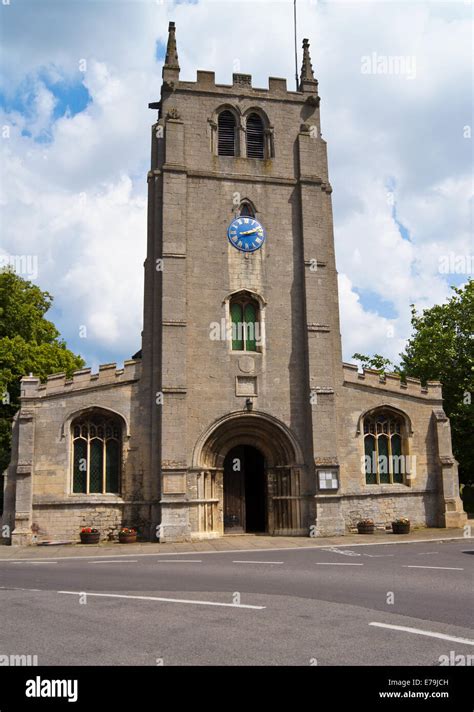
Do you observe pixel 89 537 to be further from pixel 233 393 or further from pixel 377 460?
pixel 377 460

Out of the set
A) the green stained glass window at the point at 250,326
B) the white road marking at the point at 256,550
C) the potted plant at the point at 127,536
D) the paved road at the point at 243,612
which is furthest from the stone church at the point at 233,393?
the paved road at the point at 243,612

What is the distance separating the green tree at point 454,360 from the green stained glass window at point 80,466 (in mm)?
18843

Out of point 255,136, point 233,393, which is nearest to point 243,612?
point 233,393

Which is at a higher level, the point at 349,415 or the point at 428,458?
the point at 349,415

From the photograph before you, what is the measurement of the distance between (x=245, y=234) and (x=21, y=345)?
14.7 m

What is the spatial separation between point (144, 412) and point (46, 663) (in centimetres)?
1793

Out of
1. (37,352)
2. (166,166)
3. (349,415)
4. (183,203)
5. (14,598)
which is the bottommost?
(14,598)

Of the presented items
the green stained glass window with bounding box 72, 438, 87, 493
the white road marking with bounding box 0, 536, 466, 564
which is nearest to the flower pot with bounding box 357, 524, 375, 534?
the white road marking with bounding box 0, 536, 466, 564

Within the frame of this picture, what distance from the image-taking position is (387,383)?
26.4 metres

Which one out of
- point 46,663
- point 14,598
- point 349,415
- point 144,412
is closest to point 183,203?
point 144,412

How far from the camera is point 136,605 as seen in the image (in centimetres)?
964

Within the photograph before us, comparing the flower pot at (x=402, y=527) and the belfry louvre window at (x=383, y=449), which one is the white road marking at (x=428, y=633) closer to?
the flower pot at (x=402, y=527)

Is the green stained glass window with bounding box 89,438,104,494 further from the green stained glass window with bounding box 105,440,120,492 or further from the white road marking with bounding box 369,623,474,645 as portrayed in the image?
the white road marking with bounding box 369,623,474,645
